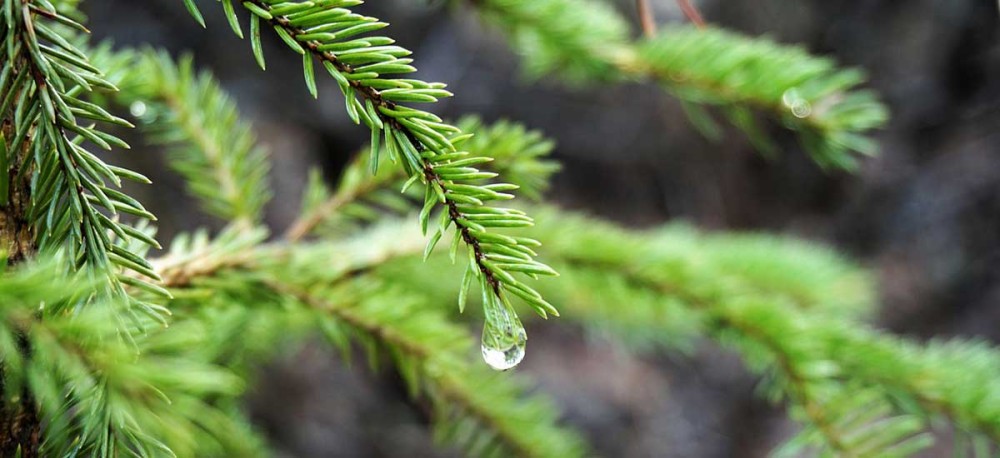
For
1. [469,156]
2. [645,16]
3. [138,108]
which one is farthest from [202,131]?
[645,16]

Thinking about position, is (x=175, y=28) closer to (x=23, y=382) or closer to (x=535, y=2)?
(x=535, y=2)

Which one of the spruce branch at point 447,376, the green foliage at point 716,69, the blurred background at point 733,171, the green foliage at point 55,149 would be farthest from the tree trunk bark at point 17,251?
the blurred background at point 733,171

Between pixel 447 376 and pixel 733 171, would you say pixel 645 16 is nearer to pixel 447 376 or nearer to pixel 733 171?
pixel 447 376

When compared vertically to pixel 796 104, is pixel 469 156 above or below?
below

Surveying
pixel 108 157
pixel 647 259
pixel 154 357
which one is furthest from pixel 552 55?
pixel 108 157

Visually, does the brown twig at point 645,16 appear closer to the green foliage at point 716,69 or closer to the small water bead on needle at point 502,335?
the green foliage at point 716,69

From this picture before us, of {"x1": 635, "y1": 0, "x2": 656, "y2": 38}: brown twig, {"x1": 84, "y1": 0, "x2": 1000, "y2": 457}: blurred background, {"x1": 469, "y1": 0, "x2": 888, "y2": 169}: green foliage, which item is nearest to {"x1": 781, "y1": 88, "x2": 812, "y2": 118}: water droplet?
{"x1": 469, "y1": 0, "x2": 888, "y2": 169}: green foliage
